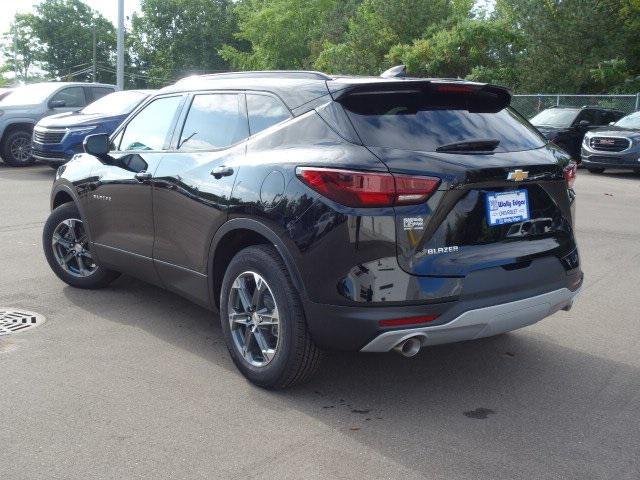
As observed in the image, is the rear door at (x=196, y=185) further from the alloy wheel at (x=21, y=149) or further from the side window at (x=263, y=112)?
the alloy wheel at (x=21, y=149)

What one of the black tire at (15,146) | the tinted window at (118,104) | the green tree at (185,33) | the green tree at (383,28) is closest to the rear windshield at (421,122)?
the tinted window at (118,104)

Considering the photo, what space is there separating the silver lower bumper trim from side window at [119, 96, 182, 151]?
2.32m

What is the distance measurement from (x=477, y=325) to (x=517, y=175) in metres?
0.82

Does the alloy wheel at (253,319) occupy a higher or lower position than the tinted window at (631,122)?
lower

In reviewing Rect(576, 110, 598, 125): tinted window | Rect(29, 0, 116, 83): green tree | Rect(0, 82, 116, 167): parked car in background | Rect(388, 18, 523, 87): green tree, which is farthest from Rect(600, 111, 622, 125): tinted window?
Rect(29, 0, 116, 83): green tree

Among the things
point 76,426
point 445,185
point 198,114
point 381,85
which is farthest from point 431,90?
point 76,426

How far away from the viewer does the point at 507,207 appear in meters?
3.90

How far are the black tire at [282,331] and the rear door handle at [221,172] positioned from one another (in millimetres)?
469

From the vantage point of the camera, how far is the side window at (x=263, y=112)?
427cm

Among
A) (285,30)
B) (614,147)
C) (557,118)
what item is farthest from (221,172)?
(285,30)

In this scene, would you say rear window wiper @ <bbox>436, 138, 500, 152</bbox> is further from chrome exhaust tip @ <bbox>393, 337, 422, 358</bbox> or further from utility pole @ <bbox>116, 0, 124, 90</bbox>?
utility pole @ <bbox>116, 0, 124, 90</bbox>

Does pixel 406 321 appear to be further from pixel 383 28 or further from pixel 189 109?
pixel 383 28

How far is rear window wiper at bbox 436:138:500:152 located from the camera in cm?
381

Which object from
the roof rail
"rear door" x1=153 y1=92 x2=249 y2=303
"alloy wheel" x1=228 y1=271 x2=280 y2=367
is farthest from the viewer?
"rear door" x1=153 y1=92 x2=249 y2=303
